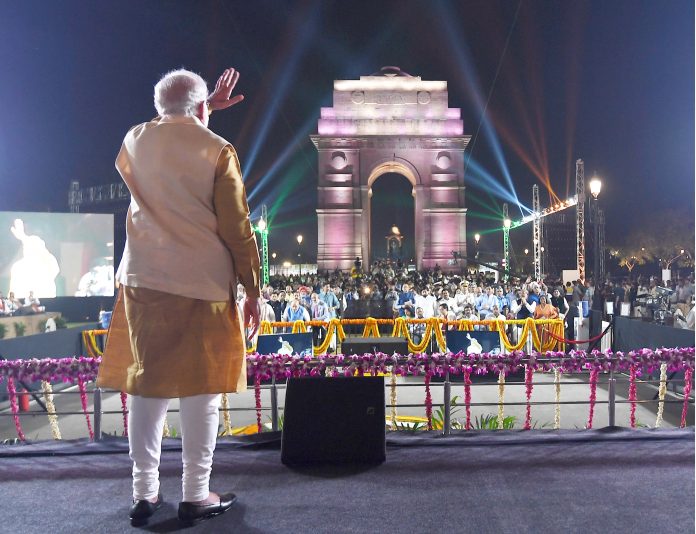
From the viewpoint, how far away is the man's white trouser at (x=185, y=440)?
2.56 m

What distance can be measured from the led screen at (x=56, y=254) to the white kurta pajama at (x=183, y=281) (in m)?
17.2

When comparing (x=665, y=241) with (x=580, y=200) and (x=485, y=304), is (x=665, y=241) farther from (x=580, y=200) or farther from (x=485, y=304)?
(x=485, y=304)

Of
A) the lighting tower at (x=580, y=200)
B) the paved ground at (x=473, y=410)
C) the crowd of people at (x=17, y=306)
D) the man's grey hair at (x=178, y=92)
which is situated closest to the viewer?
the man's grey hair at (x=178, y=92)

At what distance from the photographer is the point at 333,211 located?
3559 cm

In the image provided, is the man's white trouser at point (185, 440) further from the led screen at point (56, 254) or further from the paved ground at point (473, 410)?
the led screen at point (56, 254)

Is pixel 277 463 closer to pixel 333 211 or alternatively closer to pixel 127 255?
pixel 127 255

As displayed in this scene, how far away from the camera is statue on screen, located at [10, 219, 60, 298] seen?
672 inches

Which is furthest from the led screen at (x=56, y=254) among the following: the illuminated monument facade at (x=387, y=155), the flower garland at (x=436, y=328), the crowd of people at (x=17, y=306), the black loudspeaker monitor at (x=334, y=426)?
the illuminated monument facade at (x=387, y=155)

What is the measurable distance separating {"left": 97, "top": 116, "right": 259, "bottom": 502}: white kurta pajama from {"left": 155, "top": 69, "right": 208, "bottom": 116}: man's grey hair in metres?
0.07

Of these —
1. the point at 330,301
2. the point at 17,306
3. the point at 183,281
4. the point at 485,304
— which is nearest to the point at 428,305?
the point at 485,304

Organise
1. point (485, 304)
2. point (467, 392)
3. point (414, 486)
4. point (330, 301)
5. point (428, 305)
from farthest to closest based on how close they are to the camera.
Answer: point (330, 301) → point (485, 304) → point (428, 305) → point (467, 392) → point (414, 486)

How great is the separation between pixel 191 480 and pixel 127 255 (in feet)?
3.71

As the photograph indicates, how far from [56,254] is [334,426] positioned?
17693 millimetres

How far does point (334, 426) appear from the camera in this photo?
10.8 ft
